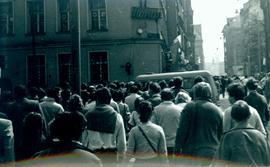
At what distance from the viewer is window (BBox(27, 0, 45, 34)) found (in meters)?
32.2

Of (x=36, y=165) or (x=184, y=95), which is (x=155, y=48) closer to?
(x=184, y=95)

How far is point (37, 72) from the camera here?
104 ft

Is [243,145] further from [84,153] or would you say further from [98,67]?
[98,67]

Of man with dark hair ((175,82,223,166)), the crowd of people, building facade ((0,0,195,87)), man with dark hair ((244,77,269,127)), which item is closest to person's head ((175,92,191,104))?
man with dark hair ((244,77,269,127))

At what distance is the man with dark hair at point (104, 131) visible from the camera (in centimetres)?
724

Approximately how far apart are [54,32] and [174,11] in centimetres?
1936

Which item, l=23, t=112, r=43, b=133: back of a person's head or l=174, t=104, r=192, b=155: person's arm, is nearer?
l=23, t=112, r=43, b=133: back of a person's head

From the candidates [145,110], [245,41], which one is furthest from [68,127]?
[245,41]

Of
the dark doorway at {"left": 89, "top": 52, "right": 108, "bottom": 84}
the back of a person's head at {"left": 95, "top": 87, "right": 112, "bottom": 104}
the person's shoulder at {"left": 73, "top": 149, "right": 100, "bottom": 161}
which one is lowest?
the person's shoulder at {"left": 73, "top": 149, "right": 100, "bottom": 161}

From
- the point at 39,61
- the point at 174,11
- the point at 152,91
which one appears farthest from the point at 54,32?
the point at 152,91

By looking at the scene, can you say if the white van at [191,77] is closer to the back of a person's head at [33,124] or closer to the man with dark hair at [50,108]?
the man with dark hair at [50,108]

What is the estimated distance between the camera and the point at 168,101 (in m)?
8.55

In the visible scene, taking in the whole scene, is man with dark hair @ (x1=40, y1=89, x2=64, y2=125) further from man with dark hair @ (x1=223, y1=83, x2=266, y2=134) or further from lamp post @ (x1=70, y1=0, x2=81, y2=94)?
man with dark hair @ (x1=223, y1=83, x2=266, y2=134)

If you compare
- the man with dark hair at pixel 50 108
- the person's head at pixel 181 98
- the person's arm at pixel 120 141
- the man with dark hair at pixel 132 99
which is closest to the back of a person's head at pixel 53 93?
the man with dark hair at pixel 50 108
